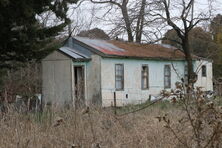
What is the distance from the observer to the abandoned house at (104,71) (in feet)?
65.8

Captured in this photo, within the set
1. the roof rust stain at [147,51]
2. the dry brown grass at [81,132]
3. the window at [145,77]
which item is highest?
the roof rust stain at [147,51]

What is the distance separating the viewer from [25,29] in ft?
45.4

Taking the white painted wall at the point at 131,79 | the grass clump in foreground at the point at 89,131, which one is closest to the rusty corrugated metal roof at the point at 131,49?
the white painted wall at the point at 131,79

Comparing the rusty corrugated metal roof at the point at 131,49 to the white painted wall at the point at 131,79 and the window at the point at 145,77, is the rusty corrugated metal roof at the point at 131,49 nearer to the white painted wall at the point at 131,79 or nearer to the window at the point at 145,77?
the white painted wall at the point at 131,79

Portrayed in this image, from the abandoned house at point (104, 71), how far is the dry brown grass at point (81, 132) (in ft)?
37.9

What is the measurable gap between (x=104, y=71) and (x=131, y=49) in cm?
355

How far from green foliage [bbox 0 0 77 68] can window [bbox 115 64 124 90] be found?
6423mm

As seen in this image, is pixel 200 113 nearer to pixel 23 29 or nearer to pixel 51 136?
pixel 51 136

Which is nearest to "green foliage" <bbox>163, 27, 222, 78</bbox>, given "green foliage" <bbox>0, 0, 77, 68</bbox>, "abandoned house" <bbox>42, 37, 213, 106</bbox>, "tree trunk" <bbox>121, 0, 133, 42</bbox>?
"tree trunk" <bbox>121, 0, 133, 42</bbox>

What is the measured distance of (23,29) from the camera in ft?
45.5

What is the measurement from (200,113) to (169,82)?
21.3 meters

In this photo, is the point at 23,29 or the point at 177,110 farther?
the point at 23,29

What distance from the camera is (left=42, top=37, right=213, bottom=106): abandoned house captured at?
20.0 m

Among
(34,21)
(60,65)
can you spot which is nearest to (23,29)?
(34,21)
